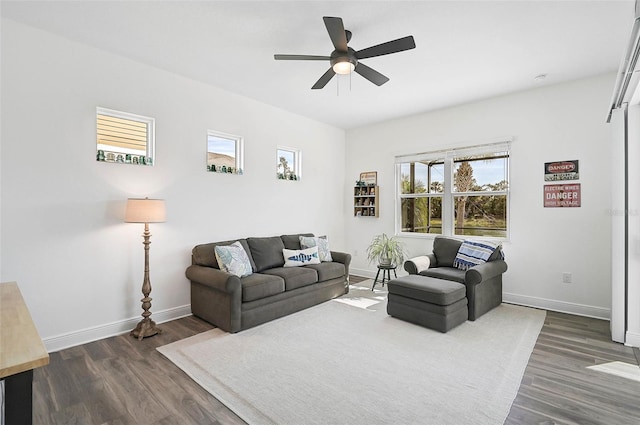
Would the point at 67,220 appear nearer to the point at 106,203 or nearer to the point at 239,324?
the point at 106,203

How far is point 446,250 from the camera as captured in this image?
4578 mm

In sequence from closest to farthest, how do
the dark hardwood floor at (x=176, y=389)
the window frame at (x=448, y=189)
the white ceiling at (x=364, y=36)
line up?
the dark hardwood floor at (x=176, y=389) < the white ceiling at (x=364, y=36) < the window frame at (x=448, y=189)

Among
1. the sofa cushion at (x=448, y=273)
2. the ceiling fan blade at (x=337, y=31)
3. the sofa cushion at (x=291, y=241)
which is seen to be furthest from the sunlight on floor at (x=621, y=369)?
the sofa cushion at (x=291, y=241)

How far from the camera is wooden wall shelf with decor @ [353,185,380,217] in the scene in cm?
598

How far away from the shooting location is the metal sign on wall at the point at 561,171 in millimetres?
4025

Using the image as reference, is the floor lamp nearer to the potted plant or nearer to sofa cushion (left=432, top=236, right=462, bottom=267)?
the potted plant

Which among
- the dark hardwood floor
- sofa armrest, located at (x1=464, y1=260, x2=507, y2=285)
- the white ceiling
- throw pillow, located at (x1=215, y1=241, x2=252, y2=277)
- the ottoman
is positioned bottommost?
the dark hardwood floor

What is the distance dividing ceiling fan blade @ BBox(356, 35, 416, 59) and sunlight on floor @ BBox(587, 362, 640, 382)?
3.02 m

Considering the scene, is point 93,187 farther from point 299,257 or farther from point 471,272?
point 471,272

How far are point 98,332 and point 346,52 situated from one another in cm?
365

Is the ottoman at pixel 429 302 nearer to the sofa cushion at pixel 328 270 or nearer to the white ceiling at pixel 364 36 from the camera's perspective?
the sofa cushion at pixel 328 270

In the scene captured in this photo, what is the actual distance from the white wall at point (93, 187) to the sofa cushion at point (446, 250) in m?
2.83

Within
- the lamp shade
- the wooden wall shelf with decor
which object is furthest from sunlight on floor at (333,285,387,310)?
the lamp shade

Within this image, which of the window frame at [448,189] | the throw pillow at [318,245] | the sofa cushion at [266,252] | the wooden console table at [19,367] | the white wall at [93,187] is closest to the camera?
the wooden console table at [19,367]
